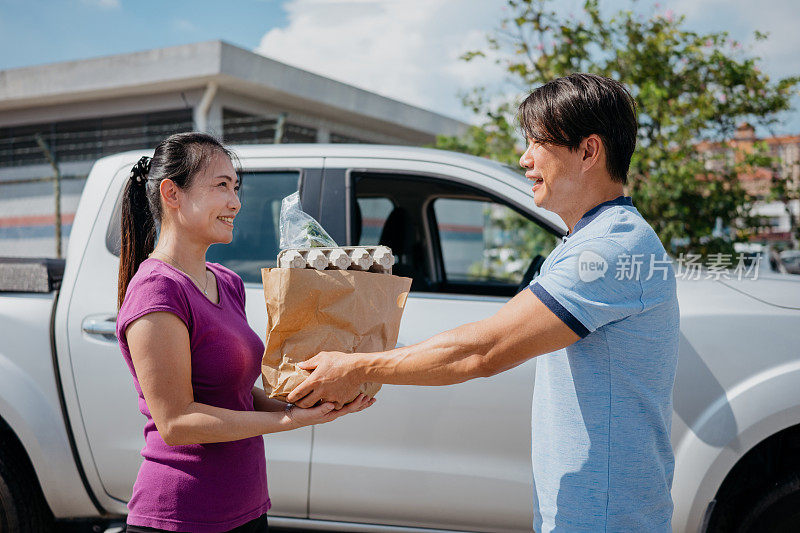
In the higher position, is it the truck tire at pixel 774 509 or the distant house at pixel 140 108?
the distant house at pixel 140 108

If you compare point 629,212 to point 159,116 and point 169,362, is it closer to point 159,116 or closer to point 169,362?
point 169,362

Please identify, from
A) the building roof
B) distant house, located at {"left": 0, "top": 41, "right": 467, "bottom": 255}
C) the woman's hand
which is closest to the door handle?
the woman's hand

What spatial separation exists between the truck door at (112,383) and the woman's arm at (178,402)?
3.90 feet

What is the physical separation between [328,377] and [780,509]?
6.20ft

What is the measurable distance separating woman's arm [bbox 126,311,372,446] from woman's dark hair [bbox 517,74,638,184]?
742 millimetres

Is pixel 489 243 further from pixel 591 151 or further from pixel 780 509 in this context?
pixel 591 151

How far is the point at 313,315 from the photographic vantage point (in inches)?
55.4

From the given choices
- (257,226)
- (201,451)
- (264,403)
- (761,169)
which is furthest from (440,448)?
(761,169)

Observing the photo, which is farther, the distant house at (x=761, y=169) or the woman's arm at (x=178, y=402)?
the distant house at (x=761, y=169)

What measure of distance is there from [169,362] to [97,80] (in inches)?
474

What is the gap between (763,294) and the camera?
2.50 metres

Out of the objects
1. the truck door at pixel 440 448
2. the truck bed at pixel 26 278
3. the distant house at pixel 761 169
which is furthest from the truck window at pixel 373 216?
the distant house at pixel 761 169

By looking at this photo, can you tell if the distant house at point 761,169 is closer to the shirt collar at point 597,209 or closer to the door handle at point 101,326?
the shirt collar at point 597,209

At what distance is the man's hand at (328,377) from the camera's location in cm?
138
